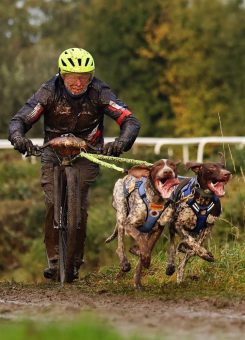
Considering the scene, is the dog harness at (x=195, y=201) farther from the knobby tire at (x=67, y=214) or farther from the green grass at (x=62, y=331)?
the green grass at (x=62, y=331)

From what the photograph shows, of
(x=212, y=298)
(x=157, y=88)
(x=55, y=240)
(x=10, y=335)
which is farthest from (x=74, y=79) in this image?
(x=157, y=88)

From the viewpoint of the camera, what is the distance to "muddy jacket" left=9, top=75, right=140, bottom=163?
14156 mm

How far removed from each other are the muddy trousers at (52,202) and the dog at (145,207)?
3.43 ft

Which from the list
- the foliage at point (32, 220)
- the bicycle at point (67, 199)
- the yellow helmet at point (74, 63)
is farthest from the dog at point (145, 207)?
the foliage at point (32, 220)

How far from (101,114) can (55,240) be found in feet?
4.14

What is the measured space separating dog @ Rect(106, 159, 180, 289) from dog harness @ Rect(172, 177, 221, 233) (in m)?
0.26

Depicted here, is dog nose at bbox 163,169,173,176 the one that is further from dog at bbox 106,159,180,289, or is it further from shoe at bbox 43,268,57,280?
shoe at bbox 43,268,57,280

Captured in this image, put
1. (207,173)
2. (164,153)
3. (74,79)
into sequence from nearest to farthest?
(207,173) → (74,79) → (164,153)

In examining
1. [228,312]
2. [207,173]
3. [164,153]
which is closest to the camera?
[228,312]

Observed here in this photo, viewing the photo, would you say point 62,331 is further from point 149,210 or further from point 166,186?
point 149,210

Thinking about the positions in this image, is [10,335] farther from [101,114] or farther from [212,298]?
[101,114]

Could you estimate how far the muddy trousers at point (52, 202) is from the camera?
14.3 m

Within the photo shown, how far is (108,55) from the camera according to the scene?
6212 cm

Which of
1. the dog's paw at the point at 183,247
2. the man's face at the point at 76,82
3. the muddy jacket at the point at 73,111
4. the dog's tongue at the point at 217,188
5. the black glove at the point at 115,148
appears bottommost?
the dog's paw at the point at 183,247
